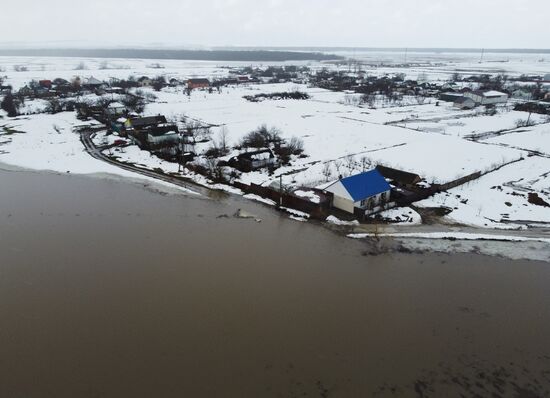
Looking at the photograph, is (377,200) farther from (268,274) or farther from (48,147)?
(48,147)

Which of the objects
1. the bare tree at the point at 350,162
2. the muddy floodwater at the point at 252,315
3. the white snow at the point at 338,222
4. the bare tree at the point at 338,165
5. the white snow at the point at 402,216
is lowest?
the muddy floodwater at the point at 252,315

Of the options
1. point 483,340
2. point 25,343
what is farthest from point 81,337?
point 483,340

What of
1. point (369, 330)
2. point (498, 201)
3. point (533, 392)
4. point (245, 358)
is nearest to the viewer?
point (533, 392)

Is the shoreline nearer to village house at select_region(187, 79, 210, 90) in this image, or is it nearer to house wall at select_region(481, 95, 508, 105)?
house wall at select_region(481, 95, 508, 105)

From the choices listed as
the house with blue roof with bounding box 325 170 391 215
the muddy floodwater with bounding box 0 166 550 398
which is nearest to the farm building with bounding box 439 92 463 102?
the house with blue roof with bounding box 325 170 391 215

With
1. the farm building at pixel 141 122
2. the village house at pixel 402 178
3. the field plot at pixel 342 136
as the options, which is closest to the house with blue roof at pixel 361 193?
the village house at pixel 402 178

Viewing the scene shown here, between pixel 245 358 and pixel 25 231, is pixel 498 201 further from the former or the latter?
pixel 25 231

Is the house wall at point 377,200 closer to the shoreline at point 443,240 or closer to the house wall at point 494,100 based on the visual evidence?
the shoreline at point 443,240

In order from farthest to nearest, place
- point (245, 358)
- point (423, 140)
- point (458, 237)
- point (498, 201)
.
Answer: point (423, 140) < point (498, 201) < point (458, 237) < point (245, 358)
